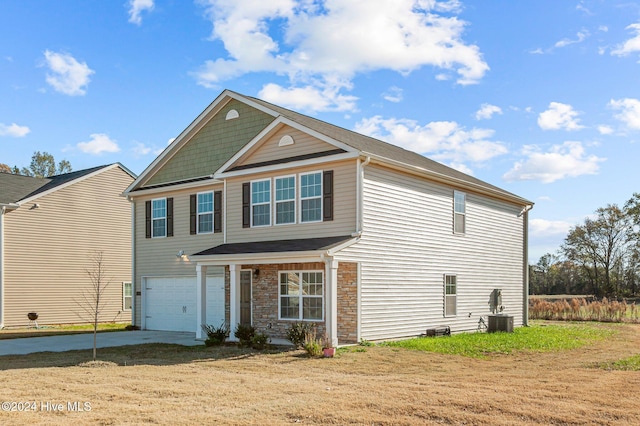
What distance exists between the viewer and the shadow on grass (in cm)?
1387

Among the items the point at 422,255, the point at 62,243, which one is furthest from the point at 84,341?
the point at 422,255

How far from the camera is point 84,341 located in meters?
19.3

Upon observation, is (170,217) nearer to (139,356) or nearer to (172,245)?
(172,245)

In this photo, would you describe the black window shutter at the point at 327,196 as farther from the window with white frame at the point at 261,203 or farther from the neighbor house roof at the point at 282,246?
the window with white frame at the point at 261,203

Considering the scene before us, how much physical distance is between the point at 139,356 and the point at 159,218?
954cm

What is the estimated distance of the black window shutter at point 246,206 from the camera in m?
19.5

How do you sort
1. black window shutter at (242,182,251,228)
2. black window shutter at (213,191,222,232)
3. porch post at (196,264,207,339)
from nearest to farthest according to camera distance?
porch post at (196,264,207,339) → black window shutter at (242,182,251,228) → black window shutter at (213,191,222,232)

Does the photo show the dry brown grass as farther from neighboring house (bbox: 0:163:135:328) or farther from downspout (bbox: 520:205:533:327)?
neighboring house (bbox: 0:163:135:328)

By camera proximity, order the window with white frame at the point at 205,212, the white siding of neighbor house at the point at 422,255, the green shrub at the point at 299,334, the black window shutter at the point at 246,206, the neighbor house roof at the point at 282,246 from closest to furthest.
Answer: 1. the green shrub at the point at 299,334
2. the neighbor house roof at the point at 282,246
3. the white siding of neighbor house at the point at 422,255
4. the black window shutter at the point at 246,206
5. the window with white frame at the point at 205,212

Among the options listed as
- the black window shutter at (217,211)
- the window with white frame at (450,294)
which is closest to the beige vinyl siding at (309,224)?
the black window shutter at (217,211)

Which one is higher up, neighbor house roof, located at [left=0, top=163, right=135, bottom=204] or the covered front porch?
neighbor house roof, located at [left=0, top=163, right=135, bottom=204]

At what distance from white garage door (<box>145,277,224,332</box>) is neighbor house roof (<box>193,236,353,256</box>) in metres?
3.15

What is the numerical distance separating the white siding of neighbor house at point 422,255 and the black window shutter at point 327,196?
103cm

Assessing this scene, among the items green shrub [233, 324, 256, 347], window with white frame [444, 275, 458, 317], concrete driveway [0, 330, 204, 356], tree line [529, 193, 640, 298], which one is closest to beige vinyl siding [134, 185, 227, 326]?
concrete driveway [0, 330, 204, 356]
